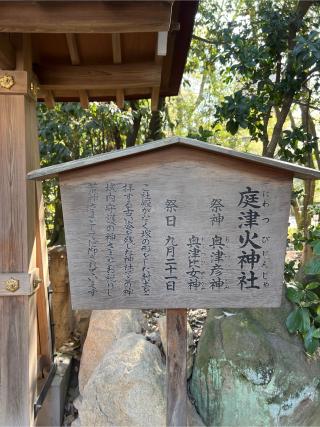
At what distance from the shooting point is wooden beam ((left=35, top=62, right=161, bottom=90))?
10.3 feet

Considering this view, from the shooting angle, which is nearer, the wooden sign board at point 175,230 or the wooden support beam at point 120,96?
the wooden sign board at point 175,230

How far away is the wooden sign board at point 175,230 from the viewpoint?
1.85 m

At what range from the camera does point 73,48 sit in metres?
2.79

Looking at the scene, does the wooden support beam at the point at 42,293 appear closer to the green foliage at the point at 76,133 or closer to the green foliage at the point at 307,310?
the green foliage at the point at 76,133

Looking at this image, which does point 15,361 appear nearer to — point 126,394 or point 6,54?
point 126,394

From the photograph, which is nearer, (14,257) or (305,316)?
(14,257)

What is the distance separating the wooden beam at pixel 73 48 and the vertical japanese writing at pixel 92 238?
131cm

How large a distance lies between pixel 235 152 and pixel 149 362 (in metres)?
1.85

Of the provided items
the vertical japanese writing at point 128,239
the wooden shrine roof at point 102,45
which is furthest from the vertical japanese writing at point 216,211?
the wooden shrine roof at point 102,45

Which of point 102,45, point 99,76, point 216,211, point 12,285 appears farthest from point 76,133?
point 216,211

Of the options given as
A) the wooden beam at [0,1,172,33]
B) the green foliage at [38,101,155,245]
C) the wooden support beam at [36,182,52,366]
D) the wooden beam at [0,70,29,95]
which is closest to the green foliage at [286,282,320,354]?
the wooden support beam at [36,182,52,366]

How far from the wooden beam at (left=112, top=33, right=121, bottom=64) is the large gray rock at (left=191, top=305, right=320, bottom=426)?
2170 mm

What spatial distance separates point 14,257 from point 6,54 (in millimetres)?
1209

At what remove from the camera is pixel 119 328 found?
3576 millimetres
